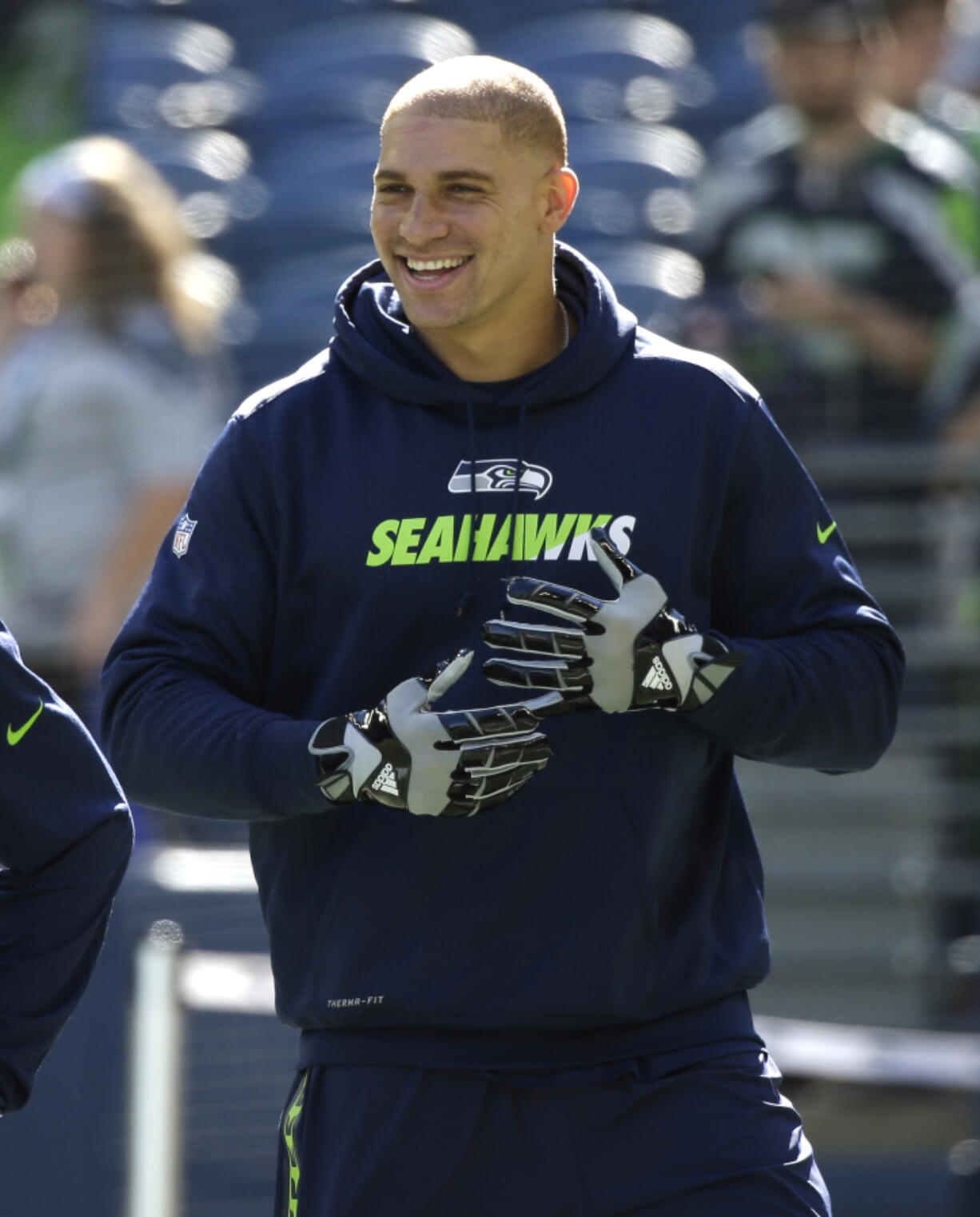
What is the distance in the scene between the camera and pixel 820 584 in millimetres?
2236

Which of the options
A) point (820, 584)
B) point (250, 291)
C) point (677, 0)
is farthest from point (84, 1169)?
point (677, 0)

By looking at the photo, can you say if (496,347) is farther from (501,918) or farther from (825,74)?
(825,74)

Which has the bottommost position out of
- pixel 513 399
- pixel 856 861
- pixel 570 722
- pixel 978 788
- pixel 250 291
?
pixel 856 861

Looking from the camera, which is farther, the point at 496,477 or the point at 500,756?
the point at 496,477

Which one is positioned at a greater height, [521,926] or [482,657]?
[482,657]

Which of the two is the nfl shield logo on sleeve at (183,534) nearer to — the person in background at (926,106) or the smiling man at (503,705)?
the smiling man at (503,705)

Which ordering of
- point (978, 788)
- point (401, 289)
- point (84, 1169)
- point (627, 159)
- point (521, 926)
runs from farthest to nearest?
point (627, 159) < point (978, 788) < point (84, 1169) < point (401, 289) < point (521, 926)

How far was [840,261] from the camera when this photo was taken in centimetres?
497

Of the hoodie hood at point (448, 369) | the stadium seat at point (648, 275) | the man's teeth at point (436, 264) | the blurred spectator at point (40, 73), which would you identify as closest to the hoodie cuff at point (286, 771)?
the hoodie hood at point (448, 369)

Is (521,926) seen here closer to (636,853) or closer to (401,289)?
(636,853)

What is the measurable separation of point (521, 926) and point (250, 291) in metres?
5.26

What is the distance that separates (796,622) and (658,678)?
0.91 ft

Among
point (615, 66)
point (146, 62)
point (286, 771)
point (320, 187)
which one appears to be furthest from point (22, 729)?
point (146, 62)

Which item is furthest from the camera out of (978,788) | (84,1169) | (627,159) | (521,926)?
(627,159)
